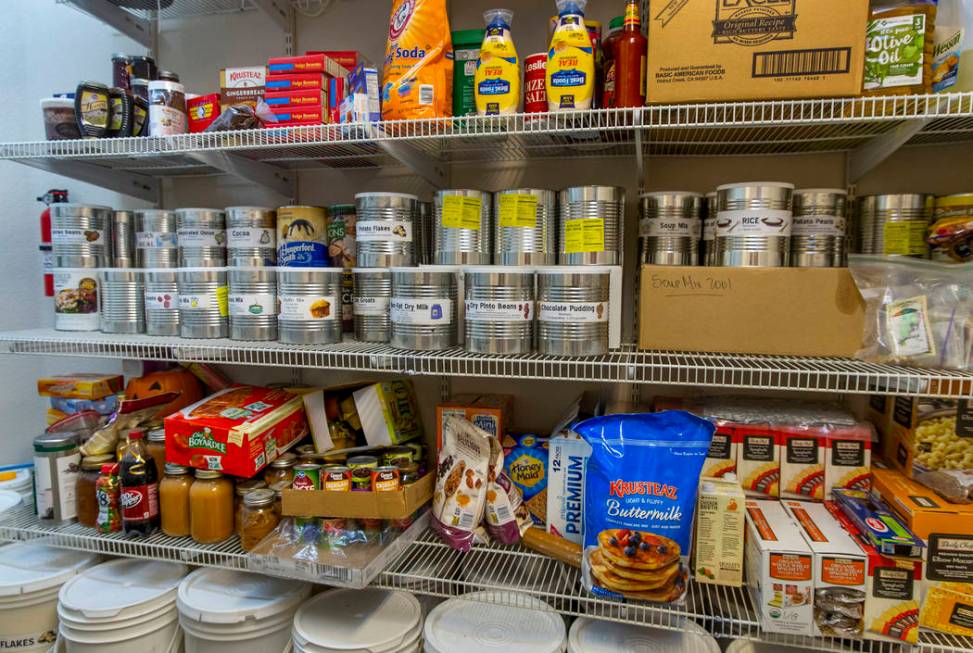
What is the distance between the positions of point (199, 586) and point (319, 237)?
3.14ft

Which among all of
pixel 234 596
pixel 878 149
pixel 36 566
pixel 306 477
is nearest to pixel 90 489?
pixel 36 566

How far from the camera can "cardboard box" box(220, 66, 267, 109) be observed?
1.53 m

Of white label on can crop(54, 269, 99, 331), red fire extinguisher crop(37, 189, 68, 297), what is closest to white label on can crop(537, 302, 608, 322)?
white label on can crop(54, 269, 99, 331)

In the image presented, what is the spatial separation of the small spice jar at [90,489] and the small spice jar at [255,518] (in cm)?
47

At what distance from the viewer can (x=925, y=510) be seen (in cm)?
104

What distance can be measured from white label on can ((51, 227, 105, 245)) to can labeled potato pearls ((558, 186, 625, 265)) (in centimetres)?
134

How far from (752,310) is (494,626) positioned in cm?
90

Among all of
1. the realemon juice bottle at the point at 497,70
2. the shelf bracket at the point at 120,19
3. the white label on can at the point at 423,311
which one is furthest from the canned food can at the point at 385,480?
the shelf bracket at the point at 120,19

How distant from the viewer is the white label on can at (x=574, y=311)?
121 cm

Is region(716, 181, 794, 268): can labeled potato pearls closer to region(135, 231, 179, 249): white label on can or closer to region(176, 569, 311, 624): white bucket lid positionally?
region(176, 569, 311, 624): white bucket lid

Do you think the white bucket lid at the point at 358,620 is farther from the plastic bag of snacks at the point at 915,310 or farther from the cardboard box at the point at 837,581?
the plastic bag of snacks at the point at 915,310

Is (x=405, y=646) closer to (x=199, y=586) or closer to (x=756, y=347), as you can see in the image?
(x=199, y=586)

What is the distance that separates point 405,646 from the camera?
129 cm

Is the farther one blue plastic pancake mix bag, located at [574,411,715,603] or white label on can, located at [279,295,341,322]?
white label on can, located at [279,295,341,322]
